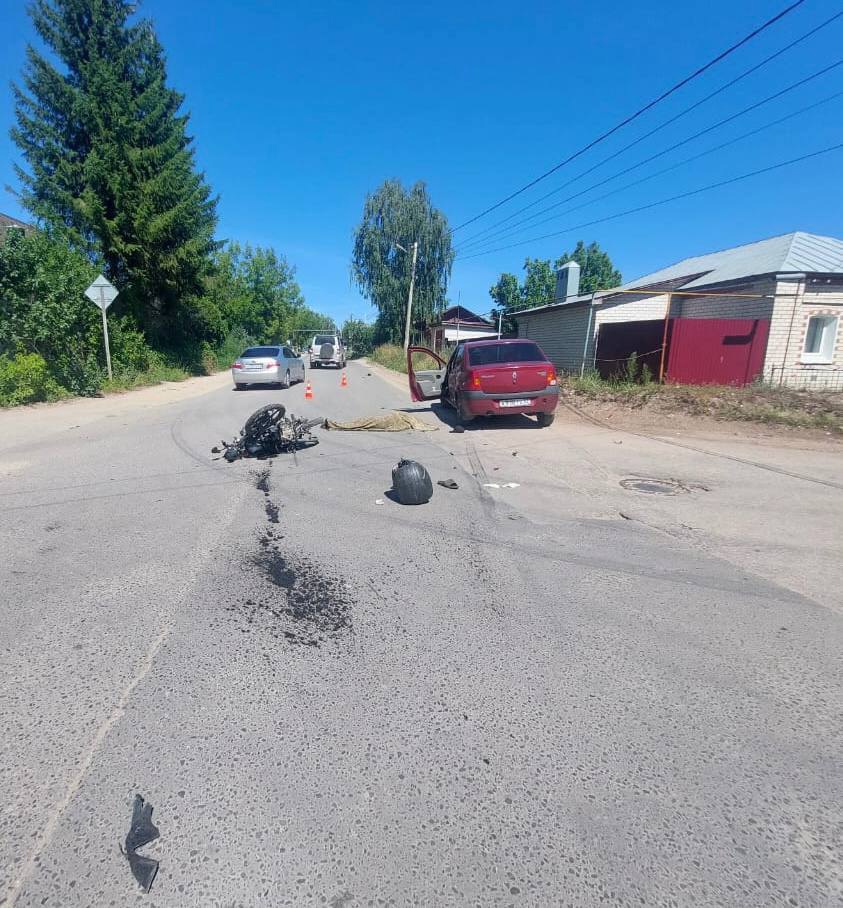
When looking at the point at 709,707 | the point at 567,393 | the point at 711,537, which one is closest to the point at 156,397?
the point at 567,393

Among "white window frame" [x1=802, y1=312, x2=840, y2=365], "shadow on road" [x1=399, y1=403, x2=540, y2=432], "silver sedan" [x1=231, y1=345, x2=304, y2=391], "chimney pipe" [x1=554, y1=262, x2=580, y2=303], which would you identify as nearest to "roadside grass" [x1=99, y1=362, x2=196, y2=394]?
"silver sedan" [x1=231, y1=345, x2=304, y2=391]

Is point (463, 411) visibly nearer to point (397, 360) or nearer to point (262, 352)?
point (262, 352)

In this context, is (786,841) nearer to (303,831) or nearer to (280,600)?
(303,831)

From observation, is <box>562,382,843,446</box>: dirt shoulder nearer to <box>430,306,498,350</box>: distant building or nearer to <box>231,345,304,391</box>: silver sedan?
<box>231,345,304,391</box>: silver sedan

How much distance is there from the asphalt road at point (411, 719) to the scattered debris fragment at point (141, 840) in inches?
1.2

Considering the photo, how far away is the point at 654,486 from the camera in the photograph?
6.22m

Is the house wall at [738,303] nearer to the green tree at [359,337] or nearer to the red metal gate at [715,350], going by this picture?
the red metal gate at [715,350]

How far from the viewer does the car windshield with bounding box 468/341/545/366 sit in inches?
373

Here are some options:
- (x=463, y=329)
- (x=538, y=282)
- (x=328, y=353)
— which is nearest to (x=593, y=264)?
(x=538, y=282)

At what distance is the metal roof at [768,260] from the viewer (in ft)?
50.5

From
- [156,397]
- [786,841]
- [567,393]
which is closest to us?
[786,841]

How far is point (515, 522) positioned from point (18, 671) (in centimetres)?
373

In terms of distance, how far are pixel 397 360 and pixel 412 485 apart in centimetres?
3159

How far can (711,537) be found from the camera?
14.9 feet
